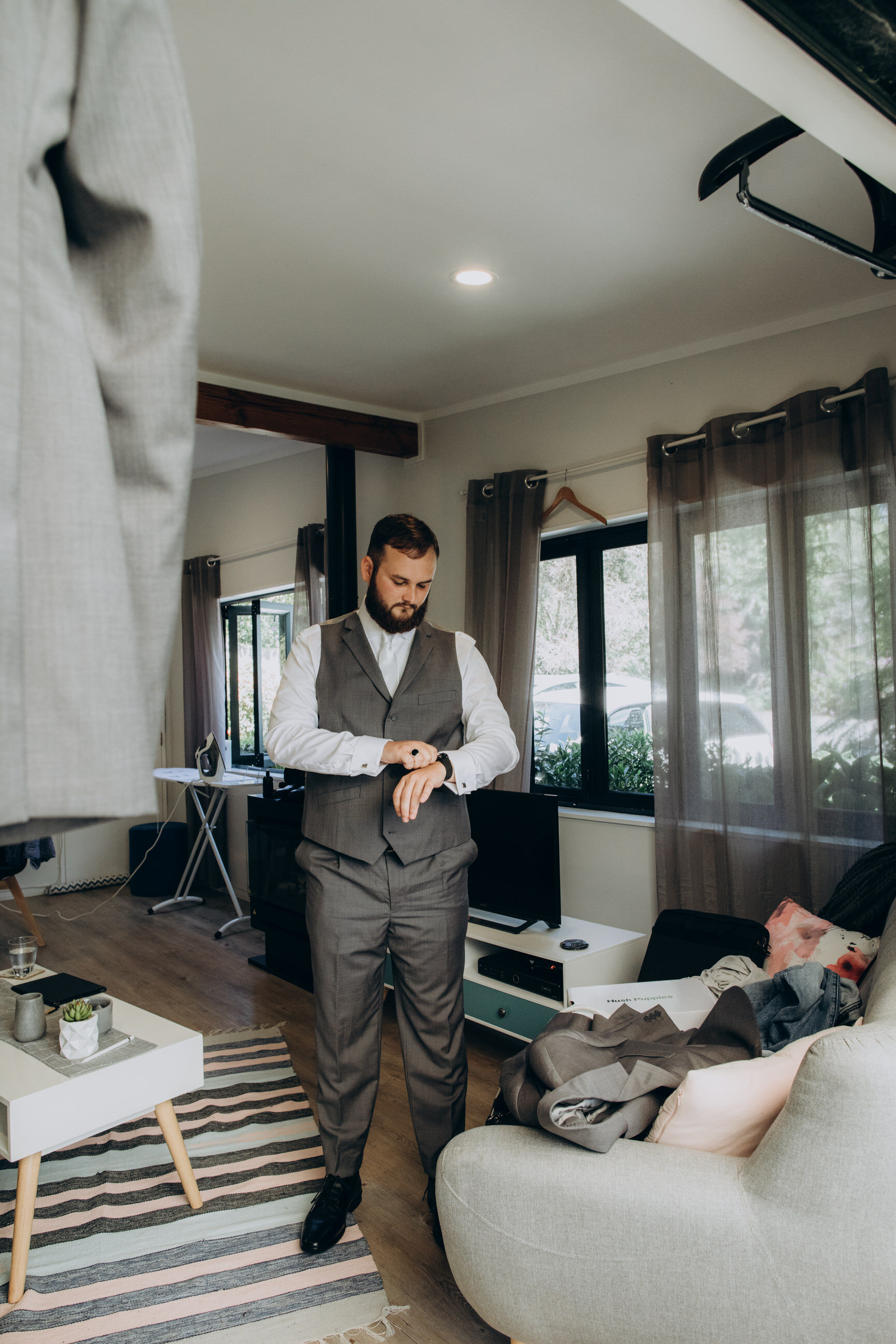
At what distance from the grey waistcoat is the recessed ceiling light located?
45.7 inches

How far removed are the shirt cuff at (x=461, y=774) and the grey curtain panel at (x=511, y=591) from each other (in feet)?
5.32

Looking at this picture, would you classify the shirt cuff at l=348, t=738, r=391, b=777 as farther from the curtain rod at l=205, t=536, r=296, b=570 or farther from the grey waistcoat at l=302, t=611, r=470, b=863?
the curtain rod at l=205, t=536, r=296, b=570

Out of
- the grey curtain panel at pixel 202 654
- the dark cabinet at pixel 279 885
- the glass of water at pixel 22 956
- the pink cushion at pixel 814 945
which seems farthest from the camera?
the grey curtain panel at pixel 202 654

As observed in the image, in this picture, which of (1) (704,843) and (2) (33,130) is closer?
(2) (33,130)

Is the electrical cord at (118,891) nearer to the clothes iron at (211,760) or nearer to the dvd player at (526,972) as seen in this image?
the clothes iron at (211,760)

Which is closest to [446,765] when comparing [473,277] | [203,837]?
[473,277]

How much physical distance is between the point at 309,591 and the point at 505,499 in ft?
4.37

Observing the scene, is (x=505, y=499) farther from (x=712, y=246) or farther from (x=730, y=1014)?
(x=730, y=1014)

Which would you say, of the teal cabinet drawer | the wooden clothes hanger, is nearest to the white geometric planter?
the teal cabinet drawer

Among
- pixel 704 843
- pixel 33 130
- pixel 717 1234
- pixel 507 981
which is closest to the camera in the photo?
pixel 33 130

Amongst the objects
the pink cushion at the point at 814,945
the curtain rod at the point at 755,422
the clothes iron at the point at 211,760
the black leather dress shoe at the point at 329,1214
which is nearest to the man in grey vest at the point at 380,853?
the black leather dress shoe at the point at 329,1214

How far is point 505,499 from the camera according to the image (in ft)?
12.1

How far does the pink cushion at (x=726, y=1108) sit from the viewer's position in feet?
4.17

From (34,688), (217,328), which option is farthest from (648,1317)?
(217,328)
